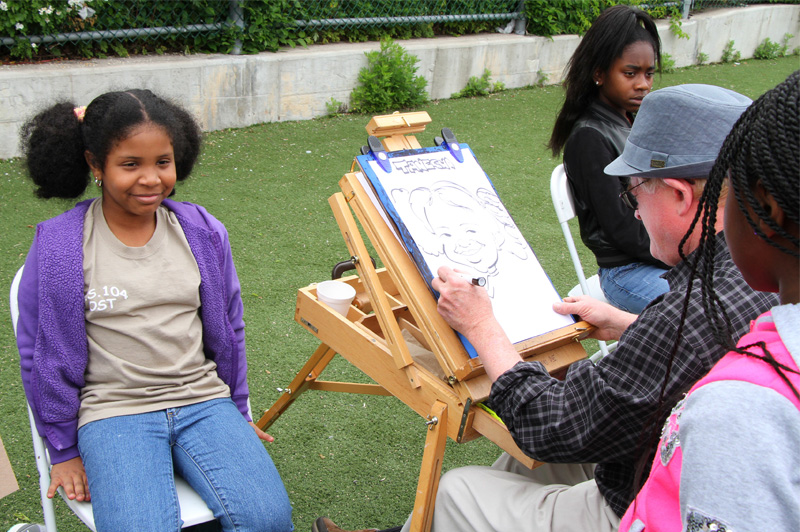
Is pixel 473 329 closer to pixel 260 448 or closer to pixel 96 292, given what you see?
pixel 260 448

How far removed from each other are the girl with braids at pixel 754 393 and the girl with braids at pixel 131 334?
120cm

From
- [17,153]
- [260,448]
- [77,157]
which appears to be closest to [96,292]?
[77,157]

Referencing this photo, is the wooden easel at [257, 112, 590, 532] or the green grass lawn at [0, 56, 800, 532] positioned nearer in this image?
the wooden easel at [257, 112, 590, 532]

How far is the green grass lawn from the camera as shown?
2.52 m

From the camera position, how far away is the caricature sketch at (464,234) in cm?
195

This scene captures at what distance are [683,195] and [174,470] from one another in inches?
58.3

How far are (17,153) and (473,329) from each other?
13.6ft

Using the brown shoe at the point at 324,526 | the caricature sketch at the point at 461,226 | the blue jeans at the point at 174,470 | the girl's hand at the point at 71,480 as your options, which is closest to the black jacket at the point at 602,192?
the caricature sketch at the point at 461,226

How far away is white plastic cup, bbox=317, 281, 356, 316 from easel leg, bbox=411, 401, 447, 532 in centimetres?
51

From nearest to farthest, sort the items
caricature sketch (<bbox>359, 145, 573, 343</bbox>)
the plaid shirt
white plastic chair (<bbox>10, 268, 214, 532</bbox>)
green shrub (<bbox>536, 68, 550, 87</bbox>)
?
1. the plaid shirt
2. white plastic chair (<bbox>10, 268, 214, 532</bbox>)
3. caricature sketch (<bbox>359, 145, 573, 343</bbox>)
4. green shrub (<bbox>536, 68, 550, 87</bbox>)

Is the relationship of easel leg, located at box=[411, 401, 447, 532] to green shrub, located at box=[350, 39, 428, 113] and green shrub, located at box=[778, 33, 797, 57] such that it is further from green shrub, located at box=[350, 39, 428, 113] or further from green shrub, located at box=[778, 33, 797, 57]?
green shrub, located at box=[778, 33, 797, 57]

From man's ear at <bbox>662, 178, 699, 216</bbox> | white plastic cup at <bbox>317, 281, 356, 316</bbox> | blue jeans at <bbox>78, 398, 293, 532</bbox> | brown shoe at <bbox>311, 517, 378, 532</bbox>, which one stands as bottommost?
brown shoe at <bbox>311, 517, 378, 532</bbox>

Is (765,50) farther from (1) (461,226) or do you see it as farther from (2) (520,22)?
(1) (461,226)

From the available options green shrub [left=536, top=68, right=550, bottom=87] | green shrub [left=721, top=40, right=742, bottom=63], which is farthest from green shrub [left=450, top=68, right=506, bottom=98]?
green shrub [left=721, top=40, right=742, bottom=63]
